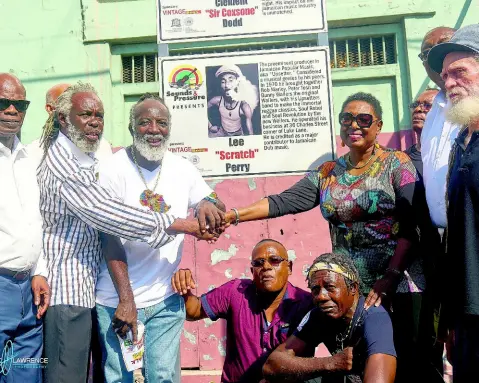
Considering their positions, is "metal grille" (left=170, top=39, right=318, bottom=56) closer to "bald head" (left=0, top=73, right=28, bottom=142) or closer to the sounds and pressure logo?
"bald head" (left=0, top=73, right=28, bottom=142)

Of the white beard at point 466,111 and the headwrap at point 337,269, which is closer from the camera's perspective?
the white beard at point 466,111

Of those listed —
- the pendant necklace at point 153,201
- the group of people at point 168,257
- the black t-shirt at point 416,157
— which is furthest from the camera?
the black t-shirt at point 416,157

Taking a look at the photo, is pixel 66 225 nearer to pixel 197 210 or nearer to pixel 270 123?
pixel 197 210

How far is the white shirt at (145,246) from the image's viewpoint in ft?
10.5

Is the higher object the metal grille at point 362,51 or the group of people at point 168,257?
the metal grille at point 362,51

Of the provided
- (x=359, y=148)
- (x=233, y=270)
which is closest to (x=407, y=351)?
(x=359, y=148)

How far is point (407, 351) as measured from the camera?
2.96 meters

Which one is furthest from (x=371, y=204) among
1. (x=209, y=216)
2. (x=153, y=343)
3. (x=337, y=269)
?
(x=153, y=343)

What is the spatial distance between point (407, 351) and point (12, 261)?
6.73 ft

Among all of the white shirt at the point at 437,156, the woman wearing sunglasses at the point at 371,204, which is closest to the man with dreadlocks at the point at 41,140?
the woman wearing sunglasses at the point at 371,204

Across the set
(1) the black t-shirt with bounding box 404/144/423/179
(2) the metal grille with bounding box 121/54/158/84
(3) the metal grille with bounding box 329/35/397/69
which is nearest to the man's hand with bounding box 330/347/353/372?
(1) the black t-shirt with bounding box 404/144/423/179

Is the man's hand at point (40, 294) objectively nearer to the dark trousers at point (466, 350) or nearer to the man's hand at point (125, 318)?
the man's hand at point (125, 318)

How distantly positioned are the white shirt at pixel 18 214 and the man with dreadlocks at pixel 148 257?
0.38 meters

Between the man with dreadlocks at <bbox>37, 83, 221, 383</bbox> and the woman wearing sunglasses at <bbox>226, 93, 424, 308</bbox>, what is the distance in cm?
92
